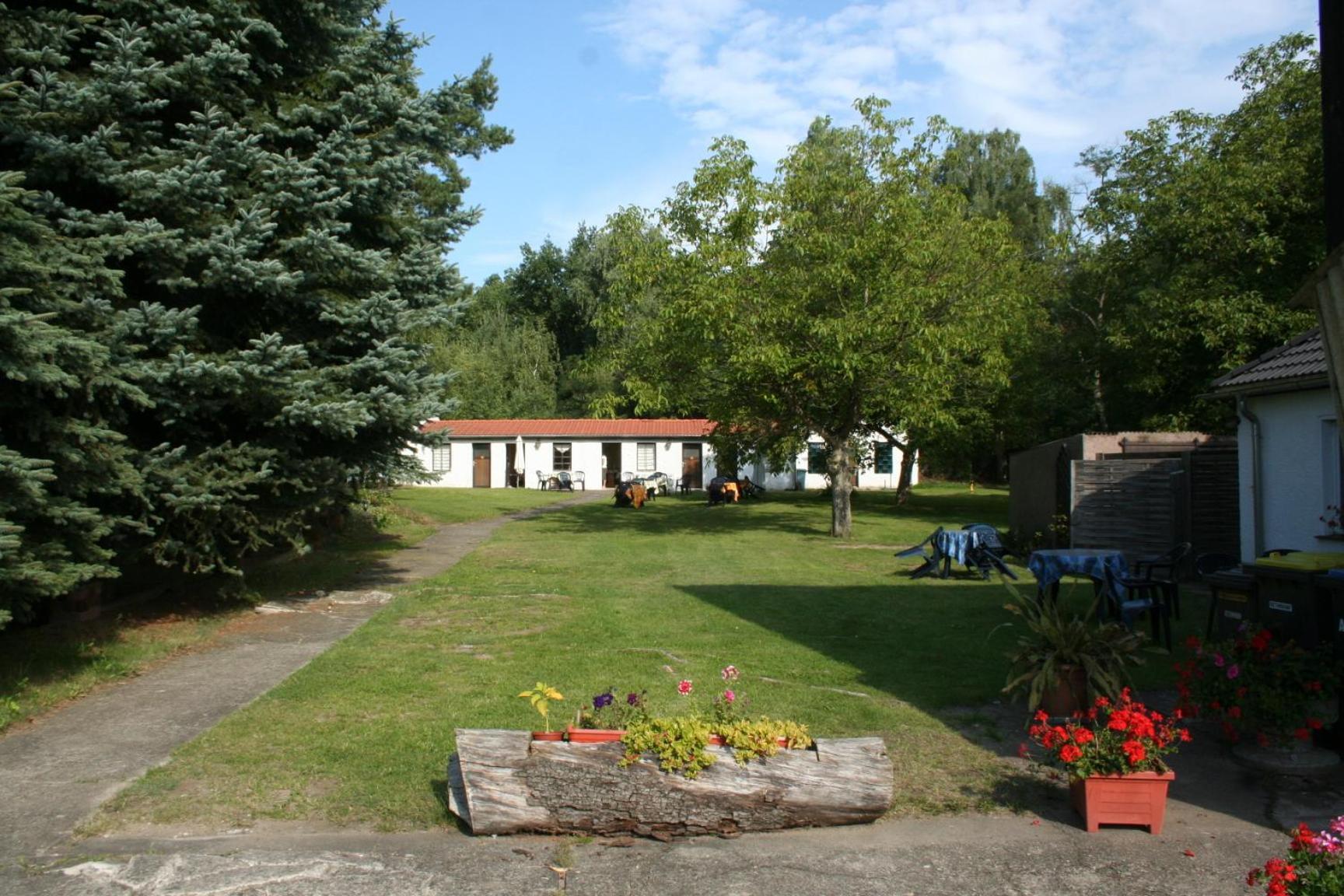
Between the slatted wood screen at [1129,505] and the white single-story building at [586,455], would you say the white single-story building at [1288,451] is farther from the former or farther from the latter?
the white single-story building at [586,455]

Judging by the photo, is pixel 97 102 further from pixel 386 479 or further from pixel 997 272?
pixel 997 272

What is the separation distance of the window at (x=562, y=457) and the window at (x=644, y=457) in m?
2.87

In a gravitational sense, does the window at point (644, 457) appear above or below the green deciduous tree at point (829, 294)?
below

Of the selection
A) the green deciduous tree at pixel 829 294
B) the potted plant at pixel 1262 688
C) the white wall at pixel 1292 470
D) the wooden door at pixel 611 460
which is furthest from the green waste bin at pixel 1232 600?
the wooden door at pixel 611 460

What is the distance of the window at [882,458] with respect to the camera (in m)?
38.2

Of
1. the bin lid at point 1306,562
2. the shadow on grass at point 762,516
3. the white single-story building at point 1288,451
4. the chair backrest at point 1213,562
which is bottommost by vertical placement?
the shadow on grass at point 762,516

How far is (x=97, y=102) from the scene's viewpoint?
8.46 meters

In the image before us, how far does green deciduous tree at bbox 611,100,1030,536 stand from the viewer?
1955 centimetres

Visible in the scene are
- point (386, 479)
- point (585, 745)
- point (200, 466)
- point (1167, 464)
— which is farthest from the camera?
point (1167, 464)

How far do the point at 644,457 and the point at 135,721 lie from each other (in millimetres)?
36860

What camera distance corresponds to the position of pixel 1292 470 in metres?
12.2

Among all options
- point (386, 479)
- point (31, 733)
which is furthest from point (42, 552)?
point (386, 479)

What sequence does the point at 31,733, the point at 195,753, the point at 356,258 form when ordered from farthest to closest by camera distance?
1. the point at 356,258
2. the point at 31,733
3. the point at 195,753

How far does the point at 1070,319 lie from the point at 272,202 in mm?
26187
